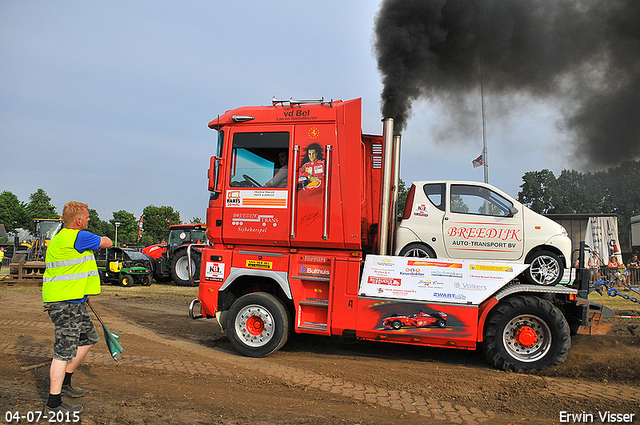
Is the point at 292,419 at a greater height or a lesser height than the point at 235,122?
lesser

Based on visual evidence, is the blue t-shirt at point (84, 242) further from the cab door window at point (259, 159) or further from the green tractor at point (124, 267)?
the green tractor at point (124, 267)

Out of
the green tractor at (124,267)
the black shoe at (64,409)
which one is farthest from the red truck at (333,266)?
the green tractor at (124,267)

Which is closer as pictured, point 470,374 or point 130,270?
point 470,374

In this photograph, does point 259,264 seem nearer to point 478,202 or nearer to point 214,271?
point 214,271

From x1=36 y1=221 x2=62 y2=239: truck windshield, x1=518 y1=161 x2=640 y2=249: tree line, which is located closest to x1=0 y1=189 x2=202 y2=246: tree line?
x1=36 y1=221 x2=62 y2=239: truck windshield

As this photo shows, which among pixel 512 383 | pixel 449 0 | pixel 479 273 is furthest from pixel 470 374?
pixel 449 0

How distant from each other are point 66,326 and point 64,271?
0.50 meters

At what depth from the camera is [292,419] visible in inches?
151

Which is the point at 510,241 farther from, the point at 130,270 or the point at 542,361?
the point at 130,270

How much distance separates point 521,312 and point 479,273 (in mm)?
692

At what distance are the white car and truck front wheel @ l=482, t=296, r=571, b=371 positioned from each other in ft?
1.92

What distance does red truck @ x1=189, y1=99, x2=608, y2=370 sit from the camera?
5367mm

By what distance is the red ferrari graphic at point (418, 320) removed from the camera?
17.7ft

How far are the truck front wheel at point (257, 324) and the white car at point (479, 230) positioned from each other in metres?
1.93
